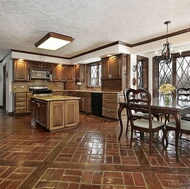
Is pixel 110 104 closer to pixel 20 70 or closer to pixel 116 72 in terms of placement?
pixel 116 72

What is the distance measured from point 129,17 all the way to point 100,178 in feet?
9.89

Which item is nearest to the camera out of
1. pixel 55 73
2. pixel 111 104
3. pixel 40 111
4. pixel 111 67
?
pixel 40 111

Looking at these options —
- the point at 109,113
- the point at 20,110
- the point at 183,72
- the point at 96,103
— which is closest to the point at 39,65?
the point at 20,110

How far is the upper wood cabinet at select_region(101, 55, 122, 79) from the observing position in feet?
16.7

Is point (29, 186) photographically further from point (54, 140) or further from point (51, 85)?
point (51, 85)

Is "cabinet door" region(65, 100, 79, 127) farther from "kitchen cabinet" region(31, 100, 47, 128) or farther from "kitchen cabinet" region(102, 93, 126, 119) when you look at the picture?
"kitchen cabinet" region(102, 93, 126, 119)

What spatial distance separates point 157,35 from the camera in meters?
4.19

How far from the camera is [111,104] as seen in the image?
4.88 m

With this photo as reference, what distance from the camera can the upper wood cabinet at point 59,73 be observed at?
7.03m

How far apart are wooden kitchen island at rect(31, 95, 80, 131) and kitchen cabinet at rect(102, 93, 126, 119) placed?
1364 mm

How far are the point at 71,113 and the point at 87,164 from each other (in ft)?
6.47

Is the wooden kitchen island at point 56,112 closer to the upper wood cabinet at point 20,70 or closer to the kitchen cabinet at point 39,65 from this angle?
the upper wood cabinet at point 20,70

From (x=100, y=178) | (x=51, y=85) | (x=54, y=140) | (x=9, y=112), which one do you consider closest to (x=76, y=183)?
(x=100, y=178)

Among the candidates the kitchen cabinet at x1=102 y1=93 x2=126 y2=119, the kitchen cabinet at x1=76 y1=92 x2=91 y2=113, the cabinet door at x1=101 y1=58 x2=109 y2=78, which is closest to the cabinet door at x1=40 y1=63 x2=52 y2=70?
the kitchen cabinet at x1=76 y1=92 x2=91 y2=113
